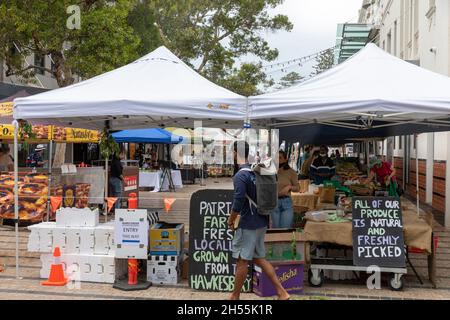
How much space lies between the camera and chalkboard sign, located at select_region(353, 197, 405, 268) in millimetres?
6785

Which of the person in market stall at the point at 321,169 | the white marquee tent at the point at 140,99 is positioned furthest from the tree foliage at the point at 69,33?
the white marquee tent at the point at 140,99

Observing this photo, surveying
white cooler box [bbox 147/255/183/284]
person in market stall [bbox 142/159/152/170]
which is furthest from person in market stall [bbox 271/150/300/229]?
person in market stall [bbox 142/159/152/170]

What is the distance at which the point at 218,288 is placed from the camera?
6.68 m

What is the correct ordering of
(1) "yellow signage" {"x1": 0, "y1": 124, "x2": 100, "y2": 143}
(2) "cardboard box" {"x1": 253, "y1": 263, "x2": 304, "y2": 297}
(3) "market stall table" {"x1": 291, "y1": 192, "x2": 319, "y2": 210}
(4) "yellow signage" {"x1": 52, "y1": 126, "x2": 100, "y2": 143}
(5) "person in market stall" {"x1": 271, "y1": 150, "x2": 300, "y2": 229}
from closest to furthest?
(2) "cardboard box" {"x1": 253, "y1": 263, "x2": 304, "y2": 297}, (5) "person in market stall" {"x1": 271, "y1": 150, "x2": 300, "y2": 229}, (3) "market stall table" {"x1": 291, "y1": 192, "x2": 319, "y2": 210}, (1) "yellow signage" {"x1": 0, "y1": 124, "x2": 100, "y2": 143}, (4) "yellow signage" {"x1": 52, "y1": 126, "x2": 100, "y2": 143}

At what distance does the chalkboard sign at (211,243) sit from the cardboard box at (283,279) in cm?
16

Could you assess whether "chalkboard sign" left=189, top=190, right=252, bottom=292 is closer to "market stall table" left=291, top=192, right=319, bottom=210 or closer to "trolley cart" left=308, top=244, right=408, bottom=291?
"trolley cart" left=308, top=244, right=408, bottom=291

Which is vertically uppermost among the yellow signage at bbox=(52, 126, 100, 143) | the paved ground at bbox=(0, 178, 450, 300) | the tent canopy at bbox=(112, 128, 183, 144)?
the tent canopy at bbox=(112, 128, 183, 144)

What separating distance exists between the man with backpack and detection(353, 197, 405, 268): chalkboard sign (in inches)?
59.1

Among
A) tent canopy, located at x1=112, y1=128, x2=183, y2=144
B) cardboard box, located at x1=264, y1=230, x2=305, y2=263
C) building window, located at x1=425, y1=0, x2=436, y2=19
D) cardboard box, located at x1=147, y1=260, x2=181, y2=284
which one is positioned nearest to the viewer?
cardboard box, located at x1=264, y1=230, x2=305, y2=263

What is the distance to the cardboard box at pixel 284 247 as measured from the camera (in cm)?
662

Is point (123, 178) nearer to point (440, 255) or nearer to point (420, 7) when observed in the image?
point (440, 255)

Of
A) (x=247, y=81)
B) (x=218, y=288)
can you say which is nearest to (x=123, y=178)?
(x=218, y=288)

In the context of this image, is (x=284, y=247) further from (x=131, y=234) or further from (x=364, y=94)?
(x=364, y=94)

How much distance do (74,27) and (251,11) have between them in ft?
38.7
